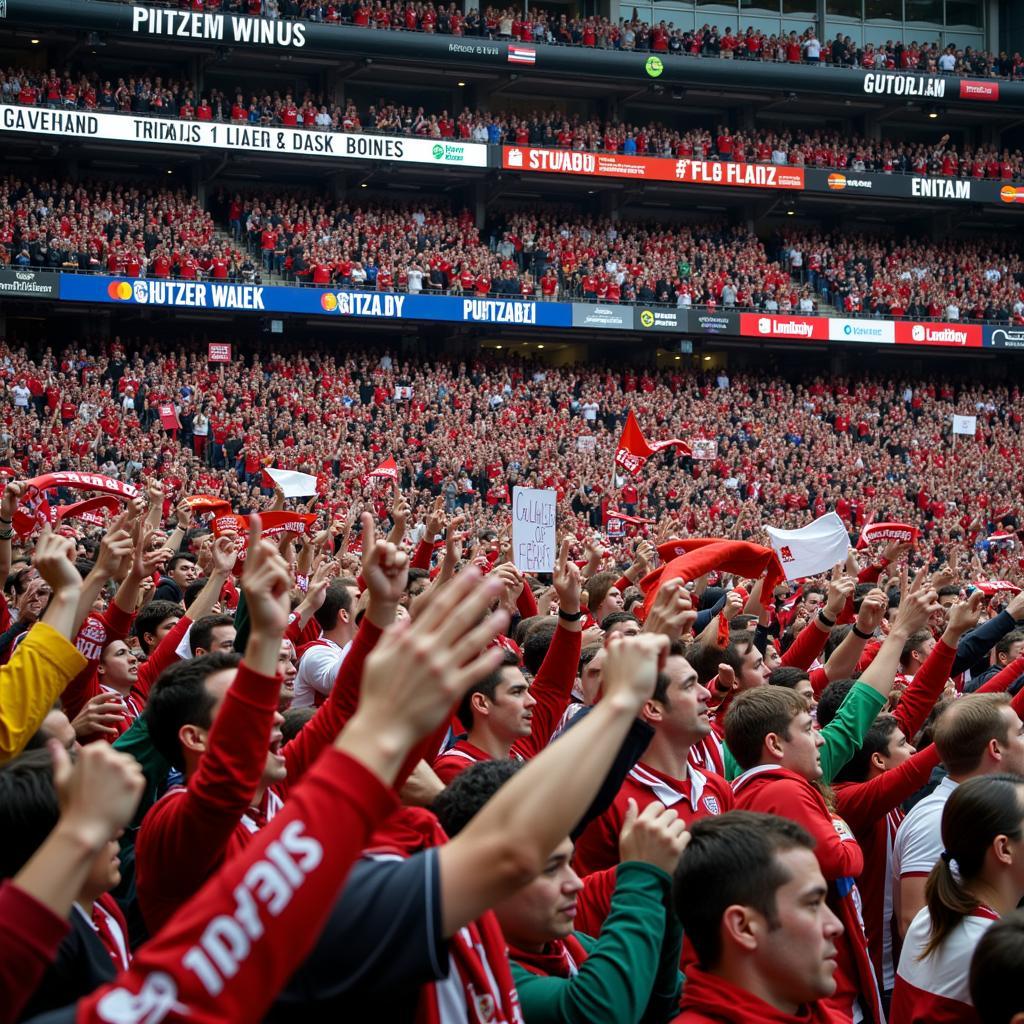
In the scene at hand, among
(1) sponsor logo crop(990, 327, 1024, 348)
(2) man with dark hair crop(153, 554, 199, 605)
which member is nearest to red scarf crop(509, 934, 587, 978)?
(2) man with dark hair crop(153, 554, 199, 605)

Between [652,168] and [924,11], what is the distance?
14.3 m

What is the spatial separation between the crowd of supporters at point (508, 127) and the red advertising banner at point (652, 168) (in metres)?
0.54

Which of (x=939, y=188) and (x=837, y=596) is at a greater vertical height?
(x=939, y=188)

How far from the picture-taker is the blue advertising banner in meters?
32.2

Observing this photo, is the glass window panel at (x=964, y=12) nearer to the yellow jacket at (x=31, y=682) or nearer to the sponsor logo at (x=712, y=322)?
the sponsor logo at (x=712, y=322)

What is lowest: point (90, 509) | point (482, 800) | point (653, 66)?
point (90, 509)

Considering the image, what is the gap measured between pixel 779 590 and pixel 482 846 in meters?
15.3

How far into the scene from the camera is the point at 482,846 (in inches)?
88.1

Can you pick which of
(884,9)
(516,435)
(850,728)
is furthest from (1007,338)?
(850,728)

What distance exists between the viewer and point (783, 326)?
128 ft

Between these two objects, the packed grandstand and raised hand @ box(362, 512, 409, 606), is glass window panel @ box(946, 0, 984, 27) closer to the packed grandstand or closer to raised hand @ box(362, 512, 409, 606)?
the packed grandstand

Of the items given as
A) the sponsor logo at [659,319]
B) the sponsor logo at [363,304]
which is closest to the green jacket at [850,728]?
the sponsor logo at [363,304]

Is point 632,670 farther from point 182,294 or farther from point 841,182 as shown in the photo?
point 841,182

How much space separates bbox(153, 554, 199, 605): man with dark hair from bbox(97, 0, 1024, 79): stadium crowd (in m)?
29.6
